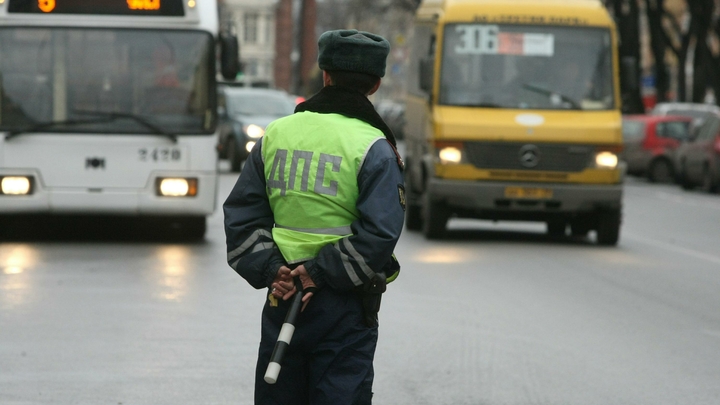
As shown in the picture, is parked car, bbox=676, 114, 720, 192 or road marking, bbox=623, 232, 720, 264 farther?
parked car, bbox=676, 114, 720, 192

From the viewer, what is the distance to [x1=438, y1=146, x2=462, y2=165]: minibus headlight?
15.2 meters

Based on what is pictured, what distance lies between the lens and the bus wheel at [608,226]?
15462 mm

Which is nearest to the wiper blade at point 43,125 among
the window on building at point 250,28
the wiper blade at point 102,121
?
the wiper blade at point 102,121

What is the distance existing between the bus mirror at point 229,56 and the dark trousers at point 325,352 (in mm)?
10048

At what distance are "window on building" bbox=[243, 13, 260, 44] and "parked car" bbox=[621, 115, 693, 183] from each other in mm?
103897

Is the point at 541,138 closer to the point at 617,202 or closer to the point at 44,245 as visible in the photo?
the point at 617,202

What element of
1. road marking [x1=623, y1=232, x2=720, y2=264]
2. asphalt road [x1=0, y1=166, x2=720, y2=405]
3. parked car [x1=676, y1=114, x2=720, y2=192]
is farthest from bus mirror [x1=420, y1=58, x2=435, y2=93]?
parked car [x1=676, y1=114, x2=720, y2=192]

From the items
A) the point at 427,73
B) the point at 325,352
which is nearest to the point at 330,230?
the point at 325,352

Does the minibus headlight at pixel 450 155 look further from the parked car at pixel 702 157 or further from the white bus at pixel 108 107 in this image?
the parked car at pixel 702 157

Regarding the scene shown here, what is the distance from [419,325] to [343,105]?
5055 millimetres

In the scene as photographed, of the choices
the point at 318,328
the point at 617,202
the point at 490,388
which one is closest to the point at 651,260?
the point at 617,202

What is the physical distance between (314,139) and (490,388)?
125 inches

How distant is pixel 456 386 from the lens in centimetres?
715

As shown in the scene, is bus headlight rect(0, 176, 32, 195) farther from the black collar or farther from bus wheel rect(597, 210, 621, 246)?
the black collar
